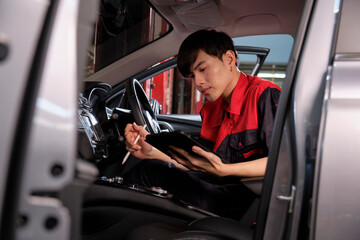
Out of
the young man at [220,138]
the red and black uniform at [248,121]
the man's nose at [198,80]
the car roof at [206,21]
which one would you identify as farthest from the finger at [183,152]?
the car roof at [206,21]

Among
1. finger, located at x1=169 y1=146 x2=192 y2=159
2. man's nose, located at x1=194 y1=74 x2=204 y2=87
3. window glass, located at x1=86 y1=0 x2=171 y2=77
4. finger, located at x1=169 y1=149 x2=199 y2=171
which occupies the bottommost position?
finger, located at x1=169 y1=149 x2=199 y2=171

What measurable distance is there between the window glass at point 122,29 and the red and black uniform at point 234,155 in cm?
69

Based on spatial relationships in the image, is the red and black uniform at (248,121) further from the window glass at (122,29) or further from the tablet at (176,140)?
the window glass at (122,29)

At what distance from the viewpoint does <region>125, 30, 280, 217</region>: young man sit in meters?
1.30

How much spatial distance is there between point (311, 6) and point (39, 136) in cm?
69

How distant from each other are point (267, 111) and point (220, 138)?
231 millimetres

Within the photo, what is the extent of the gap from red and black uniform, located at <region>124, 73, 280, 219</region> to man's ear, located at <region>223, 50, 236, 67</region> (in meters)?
0.07

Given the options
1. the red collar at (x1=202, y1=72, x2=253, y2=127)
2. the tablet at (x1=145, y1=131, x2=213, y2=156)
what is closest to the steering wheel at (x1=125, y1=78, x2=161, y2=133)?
the red collar at (x1=202, y1=72, x2=253, y2=127)

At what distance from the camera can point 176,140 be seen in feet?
4.15

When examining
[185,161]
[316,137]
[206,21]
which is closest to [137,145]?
[185,161]

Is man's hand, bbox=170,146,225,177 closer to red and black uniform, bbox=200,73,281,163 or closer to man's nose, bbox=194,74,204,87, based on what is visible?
red and black uniform, bbox=200,73,281,163

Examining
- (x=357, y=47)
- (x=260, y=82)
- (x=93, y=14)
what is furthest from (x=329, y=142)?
(x=260, y=82)

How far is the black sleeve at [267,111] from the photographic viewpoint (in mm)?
1313

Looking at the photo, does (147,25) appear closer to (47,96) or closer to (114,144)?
(114,144)
